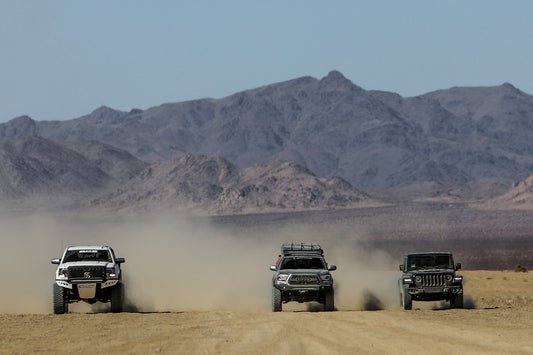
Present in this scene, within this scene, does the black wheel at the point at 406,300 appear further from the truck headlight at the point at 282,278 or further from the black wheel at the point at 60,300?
the black wheel at the point at 60,300

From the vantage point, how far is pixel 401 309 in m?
32.8

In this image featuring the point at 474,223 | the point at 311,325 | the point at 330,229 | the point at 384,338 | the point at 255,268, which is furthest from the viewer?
the point at 474,223

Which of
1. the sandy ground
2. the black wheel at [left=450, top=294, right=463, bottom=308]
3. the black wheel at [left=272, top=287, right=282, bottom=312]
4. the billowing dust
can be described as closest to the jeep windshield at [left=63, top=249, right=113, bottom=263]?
the sandy ground

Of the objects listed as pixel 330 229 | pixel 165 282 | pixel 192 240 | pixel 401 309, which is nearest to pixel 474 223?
Answer: pixel 330 229

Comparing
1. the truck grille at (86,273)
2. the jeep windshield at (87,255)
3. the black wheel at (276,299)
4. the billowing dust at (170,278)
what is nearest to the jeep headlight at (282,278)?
the black wheel at (276,299)

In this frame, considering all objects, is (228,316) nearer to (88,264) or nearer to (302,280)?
(302,280)

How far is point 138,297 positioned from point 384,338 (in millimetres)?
16266

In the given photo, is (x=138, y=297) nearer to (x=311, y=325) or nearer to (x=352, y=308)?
(x=352, y=308)

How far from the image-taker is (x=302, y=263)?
104 ft

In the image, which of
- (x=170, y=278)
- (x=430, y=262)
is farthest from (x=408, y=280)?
(x=170, y=278)

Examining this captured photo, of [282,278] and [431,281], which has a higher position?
[282,278]

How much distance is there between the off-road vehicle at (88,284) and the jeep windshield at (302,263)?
4.98 m

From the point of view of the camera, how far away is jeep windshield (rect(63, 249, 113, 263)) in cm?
3095

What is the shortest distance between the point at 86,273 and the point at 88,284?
0.36 metres
